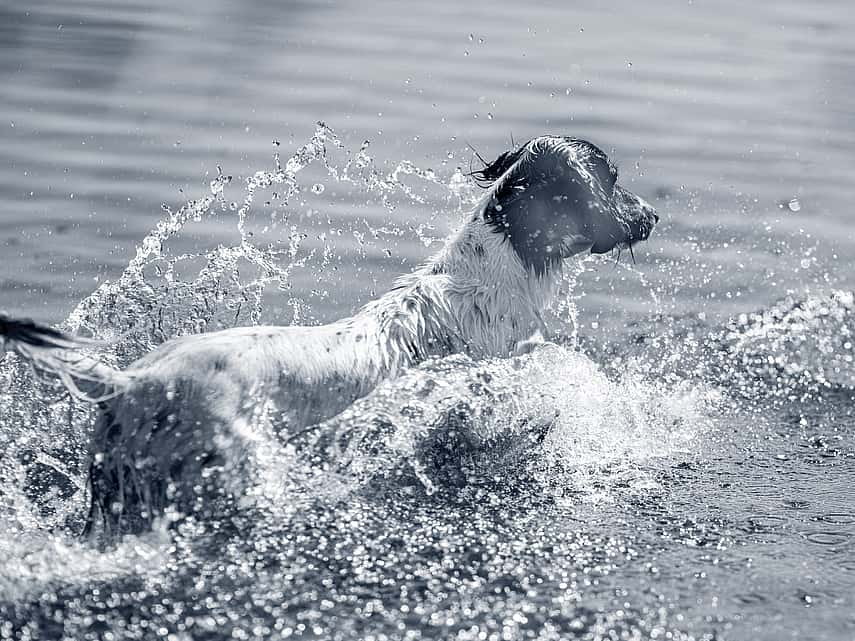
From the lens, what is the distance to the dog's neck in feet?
17.5

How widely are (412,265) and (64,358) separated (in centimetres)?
378

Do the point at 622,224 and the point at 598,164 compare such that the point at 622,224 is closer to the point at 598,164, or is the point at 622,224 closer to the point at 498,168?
the point at 598,164

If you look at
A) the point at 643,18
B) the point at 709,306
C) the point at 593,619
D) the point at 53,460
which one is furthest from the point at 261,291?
the point at 643,18

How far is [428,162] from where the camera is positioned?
9.20m

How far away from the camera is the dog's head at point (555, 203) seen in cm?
556

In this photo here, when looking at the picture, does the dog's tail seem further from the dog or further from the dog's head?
the dog's head

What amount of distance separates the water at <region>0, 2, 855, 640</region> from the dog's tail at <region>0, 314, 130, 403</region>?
0.40 meters

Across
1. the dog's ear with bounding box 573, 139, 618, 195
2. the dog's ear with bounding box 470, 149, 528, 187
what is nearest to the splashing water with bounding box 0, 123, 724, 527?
the dog's ear with bounding box 573, 139, 618, 195

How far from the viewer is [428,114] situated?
10414 mm

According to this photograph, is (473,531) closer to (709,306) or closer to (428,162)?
(709,306)

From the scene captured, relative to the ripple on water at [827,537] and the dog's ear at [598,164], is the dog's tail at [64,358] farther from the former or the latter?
the ripple on water at [827,537]

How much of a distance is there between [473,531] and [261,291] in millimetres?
3024

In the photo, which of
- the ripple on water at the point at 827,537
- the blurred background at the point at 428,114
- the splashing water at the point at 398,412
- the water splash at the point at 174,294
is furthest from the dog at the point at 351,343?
the blurred background at the point at 428,114

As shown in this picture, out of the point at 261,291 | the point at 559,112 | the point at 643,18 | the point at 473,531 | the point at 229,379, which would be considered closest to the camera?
the point at 229,379
